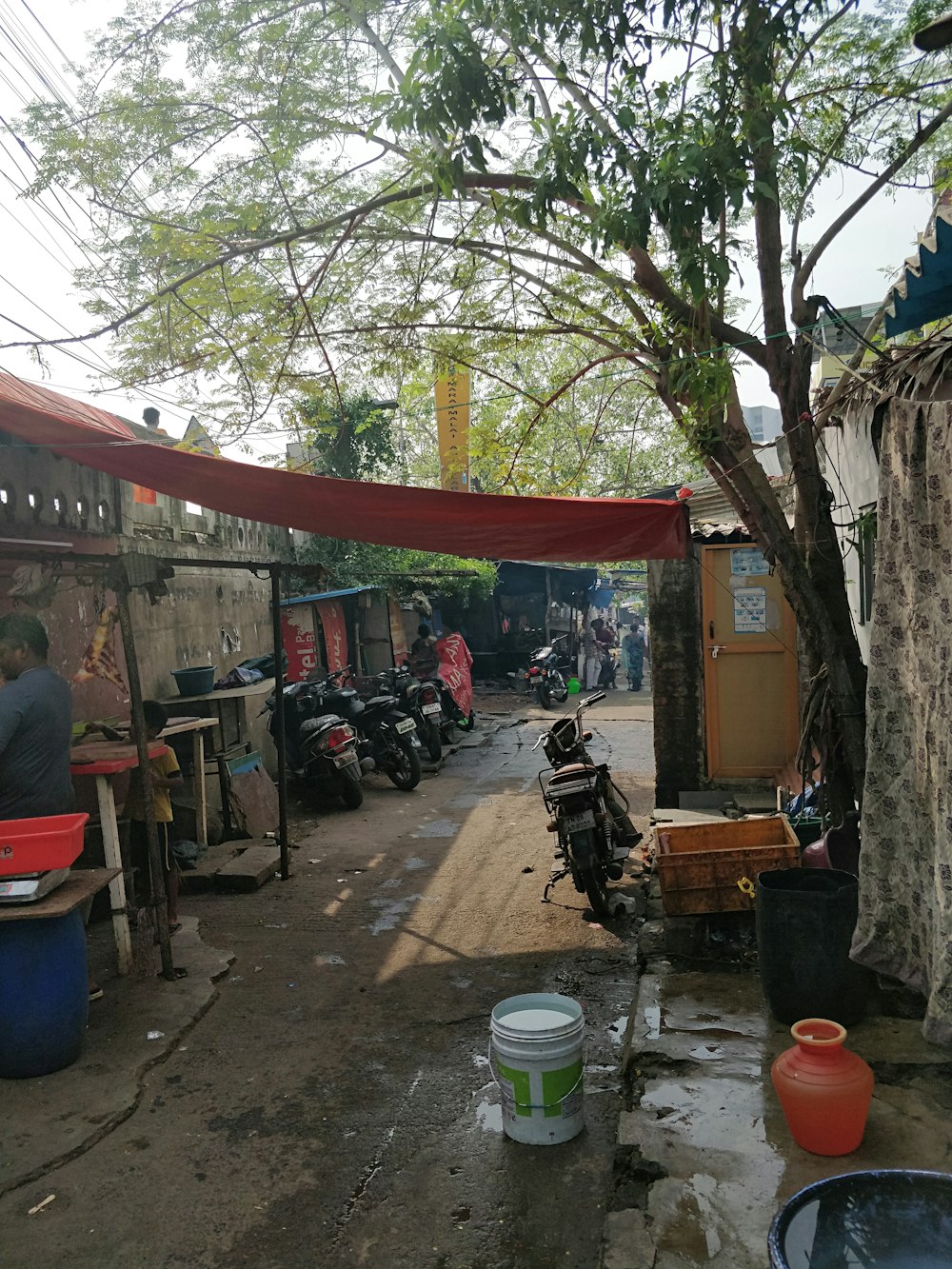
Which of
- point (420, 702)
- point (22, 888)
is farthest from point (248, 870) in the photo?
point (420, 702)

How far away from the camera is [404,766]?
34.3 ft

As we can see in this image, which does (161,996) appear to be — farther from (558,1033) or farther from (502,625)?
(502,625)

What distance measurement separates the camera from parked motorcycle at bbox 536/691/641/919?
19.2 ft

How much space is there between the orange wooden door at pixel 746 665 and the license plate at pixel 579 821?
9.54 ft

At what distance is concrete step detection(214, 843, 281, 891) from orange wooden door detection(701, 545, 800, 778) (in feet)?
12.9

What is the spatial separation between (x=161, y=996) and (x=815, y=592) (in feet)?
13.3

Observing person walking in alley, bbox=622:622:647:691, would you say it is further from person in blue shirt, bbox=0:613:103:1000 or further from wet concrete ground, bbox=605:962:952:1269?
person in blue shirt, bbox=0:613:103:1000

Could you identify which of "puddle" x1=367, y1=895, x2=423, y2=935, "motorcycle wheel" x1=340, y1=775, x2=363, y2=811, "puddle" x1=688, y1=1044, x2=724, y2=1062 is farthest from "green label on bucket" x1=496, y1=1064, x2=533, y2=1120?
"motorcycle wheel" x1=340, y1=775, x2=363, y2=811

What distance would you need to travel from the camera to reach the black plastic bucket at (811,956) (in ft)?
13.4

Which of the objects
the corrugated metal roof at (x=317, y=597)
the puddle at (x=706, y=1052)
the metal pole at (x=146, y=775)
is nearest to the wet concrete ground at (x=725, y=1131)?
the puddle at (x=706, y=1052)

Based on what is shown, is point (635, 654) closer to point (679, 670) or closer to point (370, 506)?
point (679, 670)

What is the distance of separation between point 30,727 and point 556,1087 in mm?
3025

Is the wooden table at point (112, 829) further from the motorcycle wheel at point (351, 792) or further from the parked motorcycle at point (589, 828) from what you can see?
the motorcycle wheel at point (351, 792)

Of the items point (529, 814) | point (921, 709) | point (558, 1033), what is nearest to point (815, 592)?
point (921, 709)
